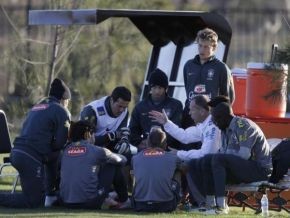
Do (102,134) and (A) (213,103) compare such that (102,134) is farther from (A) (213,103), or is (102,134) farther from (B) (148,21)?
(B) (148,21)

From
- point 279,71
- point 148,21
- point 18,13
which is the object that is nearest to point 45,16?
point 148,21

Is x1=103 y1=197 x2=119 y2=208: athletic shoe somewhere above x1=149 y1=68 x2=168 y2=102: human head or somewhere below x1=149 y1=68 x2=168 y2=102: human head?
below

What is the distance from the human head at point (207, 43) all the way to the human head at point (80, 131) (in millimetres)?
1568

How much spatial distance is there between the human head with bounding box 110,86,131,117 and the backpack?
1782 mm

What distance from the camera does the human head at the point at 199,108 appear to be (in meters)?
12.6

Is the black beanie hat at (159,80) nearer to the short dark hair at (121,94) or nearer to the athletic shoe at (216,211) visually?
the short dark hair at (121,94)

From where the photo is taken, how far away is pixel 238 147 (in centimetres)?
1214

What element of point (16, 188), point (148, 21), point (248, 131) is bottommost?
point (16, 188)

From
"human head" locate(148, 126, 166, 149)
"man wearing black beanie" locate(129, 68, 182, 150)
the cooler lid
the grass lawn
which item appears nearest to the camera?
the grass lawn

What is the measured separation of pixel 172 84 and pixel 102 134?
2.53 m

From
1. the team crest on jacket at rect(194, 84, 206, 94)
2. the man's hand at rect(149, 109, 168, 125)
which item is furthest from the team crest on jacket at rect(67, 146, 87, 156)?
the team crest on jacket at rect(194, 84, 206, 94)

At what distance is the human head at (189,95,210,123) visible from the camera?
1259 centimetres

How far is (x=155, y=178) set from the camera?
12.1m

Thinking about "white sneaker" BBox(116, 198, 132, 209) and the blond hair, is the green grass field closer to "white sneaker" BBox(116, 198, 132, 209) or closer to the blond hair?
"white sneaker" BBox(116, 198, 132, 209)
